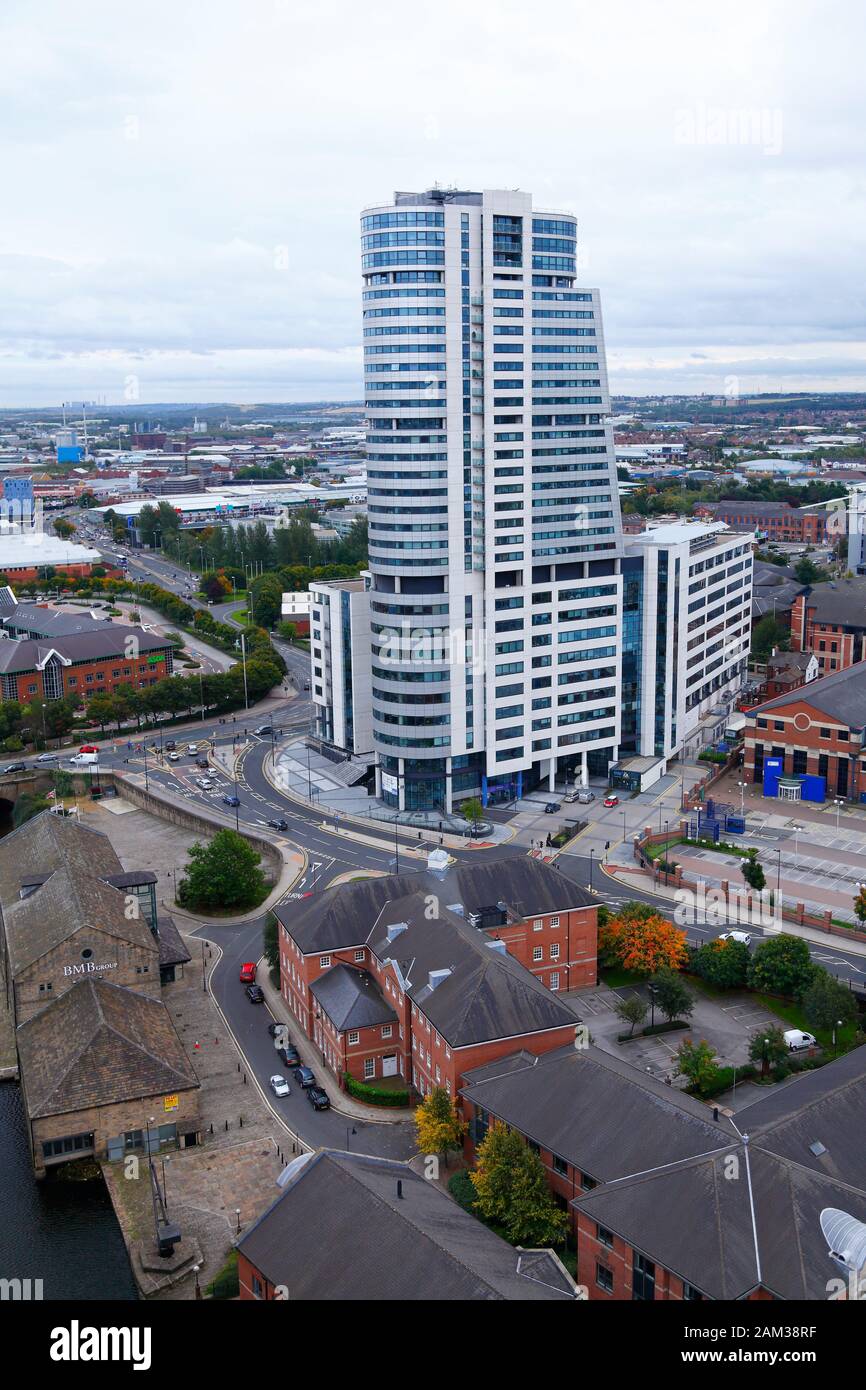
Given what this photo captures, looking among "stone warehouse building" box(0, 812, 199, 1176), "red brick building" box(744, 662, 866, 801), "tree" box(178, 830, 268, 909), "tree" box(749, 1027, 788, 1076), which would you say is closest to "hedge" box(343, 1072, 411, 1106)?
"stone warehouse building" box(0, 812, 199, 1176)

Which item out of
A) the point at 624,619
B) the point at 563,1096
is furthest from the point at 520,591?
the point at 563,1096

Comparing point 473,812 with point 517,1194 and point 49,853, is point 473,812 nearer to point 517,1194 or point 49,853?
point 49,853

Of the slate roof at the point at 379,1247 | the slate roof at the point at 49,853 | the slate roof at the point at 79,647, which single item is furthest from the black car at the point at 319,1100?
the slate roof at the point at 79,647

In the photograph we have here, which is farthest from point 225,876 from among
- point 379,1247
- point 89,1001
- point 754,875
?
point 379,1247

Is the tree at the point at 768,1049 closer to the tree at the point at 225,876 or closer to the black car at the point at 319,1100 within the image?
the black car at the point at 319,1100

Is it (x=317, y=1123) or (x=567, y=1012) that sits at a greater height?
(x=567, y=1012)
